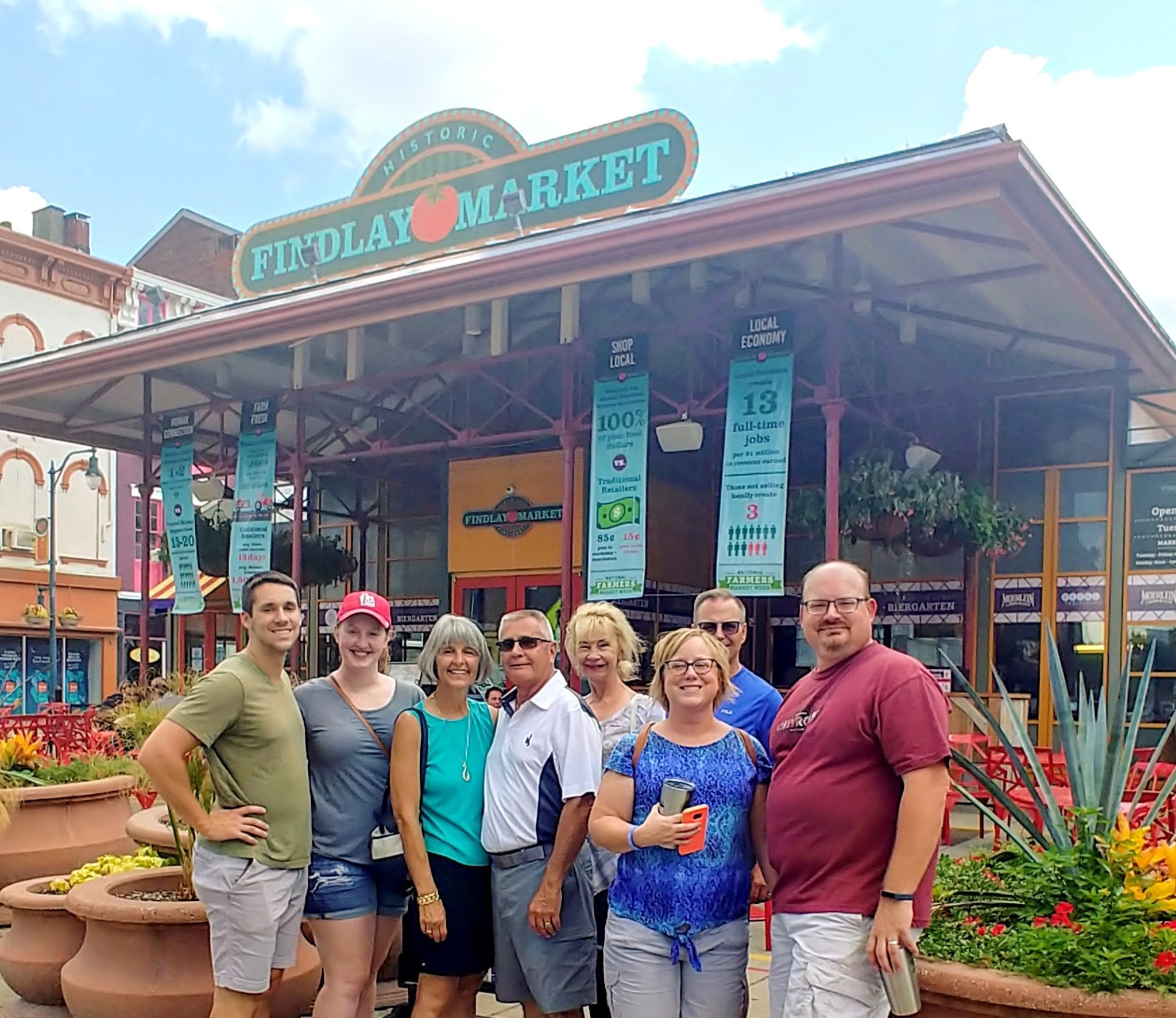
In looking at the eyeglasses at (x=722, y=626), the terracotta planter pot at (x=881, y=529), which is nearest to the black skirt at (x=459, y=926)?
the eyeglasses at (x=722, y=626)

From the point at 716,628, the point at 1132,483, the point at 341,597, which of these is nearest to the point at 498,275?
the point at 716,628

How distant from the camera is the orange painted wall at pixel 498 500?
13.8m

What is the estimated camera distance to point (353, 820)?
3854 mm

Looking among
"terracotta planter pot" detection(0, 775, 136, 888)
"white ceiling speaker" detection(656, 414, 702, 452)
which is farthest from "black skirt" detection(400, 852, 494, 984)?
"white ceiling speaker" detection(656, 414, 702, 452)

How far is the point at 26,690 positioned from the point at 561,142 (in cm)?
2009

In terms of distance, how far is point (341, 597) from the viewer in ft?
56.3

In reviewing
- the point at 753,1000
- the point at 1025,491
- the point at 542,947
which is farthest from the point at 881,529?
the point at 542,947

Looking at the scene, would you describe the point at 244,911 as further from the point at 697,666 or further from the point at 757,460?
the point at 757,460

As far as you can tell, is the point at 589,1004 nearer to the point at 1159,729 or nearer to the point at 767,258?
the point at 767,258

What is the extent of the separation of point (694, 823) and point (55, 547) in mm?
27843

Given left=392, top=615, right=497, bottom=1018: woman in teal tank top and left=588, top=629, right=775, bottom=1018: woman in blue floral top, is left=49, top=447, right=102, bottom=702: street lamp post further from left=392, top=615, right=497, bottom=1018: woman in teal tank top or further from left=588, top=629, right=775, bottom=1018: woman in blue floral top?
left=588, top=629, right=775, bottom=1018: woman in blue floral top

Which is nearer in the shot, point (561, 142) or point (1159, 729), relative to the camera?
point (1159, 729)

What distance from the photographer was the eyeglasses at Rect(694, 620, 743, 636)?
13.9 ft

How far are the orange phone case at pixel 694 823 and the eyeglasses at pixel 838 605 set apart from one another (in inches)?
24.1
